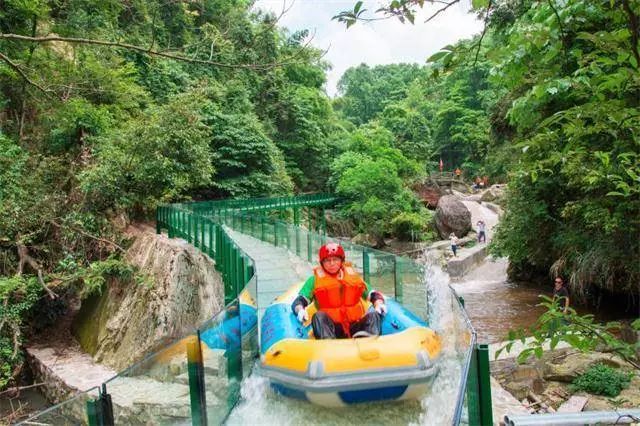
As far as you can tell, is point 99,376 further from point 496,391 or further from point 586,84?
point 586,84

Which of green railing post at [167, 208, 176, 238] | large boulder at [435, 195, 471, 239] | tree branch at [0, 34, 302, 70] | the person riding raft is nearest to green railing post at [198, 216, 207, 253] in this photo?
green railing post at [167, 208, 176, 238]

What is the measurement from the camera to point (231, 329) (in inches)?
201

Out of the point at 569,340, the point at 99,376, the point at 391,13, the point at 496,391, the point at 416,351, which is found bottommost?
the point at 99,376

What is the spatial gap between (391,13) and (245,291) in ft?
14.5

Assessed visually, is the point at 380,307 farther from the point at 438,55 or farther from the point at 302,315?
the point at 438,55

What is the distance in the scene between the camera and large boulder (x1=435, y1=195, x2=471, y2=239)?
3023 cm

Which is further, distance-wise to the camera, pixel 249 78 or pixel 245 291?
pixel 249 78

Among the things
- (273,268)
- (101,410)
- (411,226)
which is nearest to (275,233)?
(273,268)

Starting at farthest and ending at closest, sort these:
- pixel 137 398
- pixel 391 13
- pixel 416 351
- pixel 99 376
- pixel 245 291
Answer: pixel 99 376 → pixel 245 291 → pixel 416 351 → pixel 137 398 → pixel 391 13

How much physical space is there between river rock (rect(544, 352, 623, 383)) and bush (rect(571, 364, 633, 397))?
0.24 m

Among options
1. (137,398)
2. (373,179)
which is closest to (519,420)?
(137,398)

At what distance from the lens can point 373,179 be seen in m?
31.1

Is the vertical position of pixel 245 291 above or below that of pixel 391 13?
below

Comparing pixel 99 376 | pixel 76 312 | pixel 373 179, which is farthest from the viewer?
pixel 373 179
